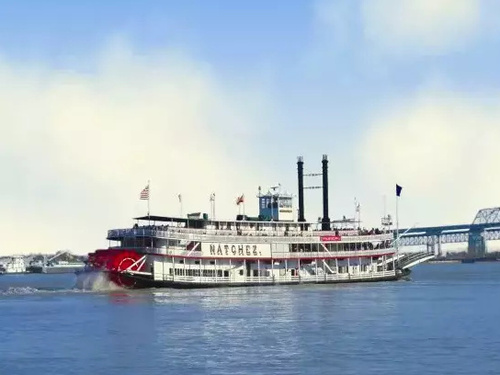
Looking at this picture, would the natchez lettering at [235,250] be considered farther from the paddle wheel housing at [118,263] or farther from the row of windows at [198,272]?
the paddle wheel housing at [118,263]

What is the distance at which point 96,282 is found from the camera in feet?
293

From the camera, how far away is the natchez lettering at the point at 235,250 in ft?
309

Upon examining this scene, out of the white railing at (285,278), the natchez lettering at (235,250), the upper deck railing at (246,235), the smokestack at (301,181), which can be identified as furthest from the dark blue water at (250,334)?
the smokestack at (301,181)

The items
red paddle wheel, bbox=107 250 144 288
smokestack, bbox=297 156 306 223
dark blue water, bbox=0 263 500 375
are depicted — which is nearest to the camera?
dark blue water, bbox=0 263 500 375

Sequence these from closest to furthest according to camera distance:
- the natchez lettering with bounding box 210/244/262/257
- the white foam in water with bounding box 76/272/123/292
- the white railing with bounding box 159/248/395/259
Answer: the white foam in water with bounding box 76/272/123/292 < the white railing with bounding box 159/248/395/259 < the natchez lettering with bounding box 210/244/262/257

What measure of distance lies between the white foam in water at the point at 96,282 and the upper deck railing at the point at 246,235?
184 inches

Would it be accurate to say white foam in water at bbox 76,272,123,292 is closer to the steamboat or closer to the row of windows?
the steamboat

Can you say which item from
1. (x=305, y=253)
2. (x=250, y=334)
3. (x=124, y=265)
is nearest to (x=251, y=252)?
(x=305, y=253)

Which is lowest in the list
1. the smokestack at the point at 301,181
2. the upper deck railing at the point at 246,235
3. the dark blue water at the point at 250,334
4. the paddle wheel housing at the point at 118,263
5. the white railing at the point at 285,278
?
the dark blue water at the point at 250,334

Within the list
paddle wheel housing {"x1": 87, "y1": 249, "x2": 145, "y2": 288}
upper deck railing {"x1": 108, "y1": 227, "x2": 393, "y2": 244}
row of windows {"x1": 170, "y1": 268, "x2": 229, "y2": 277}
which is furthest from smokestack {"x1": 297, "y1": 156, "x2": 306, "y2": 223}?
paddle wheel housing {"x1": 87, "y1": 249, "x2": 145, "y2": 288}

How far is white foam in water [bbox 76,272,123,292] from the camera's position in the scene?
88.0 metres

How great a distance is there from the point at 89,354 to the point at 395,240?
262 ft

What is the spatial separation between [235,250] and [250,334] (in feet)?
150

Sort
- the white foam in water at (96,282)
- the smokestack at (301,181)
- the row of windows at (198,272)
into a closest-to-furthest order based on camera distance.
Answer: the white foam in water at (96,282)
the row of windows at (198,272)
the smokestack at (301,181)
